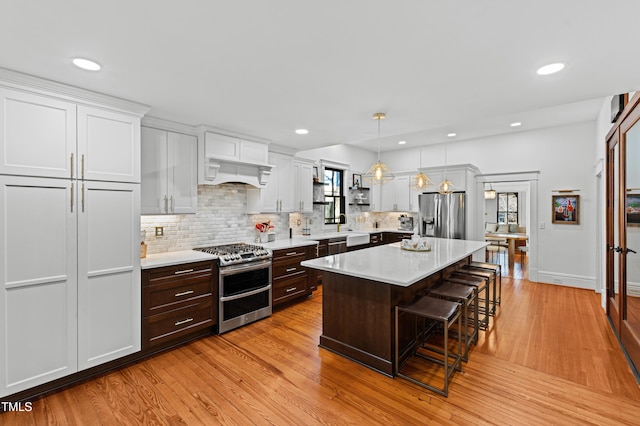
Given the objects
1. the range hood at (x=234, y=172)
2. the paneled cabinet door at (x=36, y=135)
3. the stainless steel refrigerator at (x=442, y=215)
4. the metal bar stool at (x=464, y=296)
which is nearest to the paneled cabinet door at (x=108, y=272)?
the paneled cabinet door at (x=36, y=135)

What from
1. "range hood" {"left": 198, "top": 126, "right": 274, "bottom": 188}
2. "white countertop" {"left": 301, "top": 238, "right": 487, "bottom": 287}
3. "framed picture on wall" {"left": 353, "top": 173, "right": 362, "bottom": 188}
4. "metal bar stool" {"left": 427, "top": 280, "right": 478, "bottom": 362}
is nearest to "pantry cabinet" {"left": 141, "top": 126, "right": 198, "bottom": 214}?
"range hood" {"left": 198, "top": 126, "right": 274, "bottom": 188}

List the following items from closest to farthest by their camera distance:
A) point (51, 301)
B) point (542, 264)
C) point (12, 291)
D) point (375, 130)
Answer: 1. point (12, 291)
2. point (51, 301)
3. point (375, 130)
4. point (542, 264)

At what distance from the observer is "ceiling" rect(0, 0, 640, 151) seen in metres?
1.48

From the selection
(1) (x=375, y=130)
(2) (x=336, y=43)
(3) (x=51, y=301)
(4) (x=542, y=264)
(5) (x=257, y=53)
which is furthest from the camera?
(4) (x=542, y=264)

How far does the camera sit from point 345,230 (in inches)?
262

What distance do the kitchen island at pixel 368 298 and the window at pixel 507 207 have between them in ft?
28.5

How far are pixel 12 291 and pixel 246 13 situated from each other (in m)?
2.56

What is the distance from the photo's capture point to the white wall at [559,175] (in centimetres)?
517

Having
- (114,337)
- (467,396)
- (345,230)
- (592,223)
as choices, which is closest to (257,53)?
(114,337)

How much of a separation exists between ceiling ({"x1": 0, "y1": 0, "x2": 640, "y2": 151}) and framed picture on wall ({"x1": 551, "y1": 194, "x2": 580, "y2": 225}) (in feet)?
11.6

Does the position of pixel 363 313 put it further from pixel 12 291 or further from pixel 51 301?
pixel 12 291

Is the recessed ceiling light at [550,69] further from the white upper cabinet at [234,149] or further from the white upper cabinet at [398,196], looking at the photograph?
the white upper cabinet at [398,196]

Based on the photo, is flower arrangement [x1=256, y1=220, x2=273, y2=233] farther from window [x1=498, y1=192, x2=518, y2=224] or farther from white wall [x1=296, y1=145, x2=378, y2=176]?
window [x1=498, y1=192, x2=518, y2=224]

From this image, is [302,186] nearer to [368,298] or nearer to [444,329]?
[368,298]
